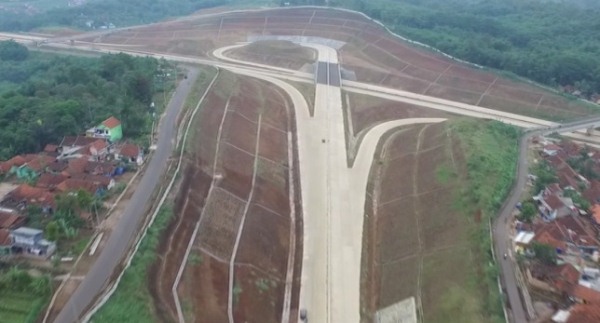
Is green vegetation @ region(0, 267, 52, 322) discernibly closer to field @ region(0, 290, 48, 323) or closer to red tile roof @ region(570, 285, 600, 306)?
field @ region(0, 290, 48, 323)

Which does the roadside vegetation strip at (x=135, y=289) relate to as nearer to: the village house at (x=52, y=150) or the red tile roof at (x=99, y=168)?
the red tile roof at (x=99, y=168)

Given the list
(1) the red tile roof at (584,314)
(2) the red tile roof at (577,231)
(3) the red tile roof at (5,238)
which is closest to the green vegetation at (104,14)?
(3) the red tile roof at (5,238)

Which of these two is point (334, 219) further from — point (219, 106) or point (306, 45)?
point (306, 45)

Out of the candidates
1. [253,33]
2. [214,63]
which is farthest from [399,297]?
[253,33]

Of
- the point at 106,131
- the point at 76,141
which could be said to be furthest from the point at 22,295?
the point at 106,131

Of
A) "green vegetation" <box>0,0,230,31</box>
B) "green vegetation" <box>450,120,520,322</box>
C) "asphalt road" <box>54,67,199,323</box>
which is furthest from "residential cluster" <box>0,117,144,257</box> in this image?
"green vegetation" <box>0,0,230,31</box>

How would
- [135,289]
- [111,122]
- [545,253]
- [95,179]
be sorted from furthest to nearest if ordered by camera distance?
1. [111,122]
2. [95,179]
3. [545,253]
4. [135,289]

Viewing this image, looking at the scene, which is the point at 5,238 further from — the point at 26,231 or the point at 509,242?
the point at 509,242
